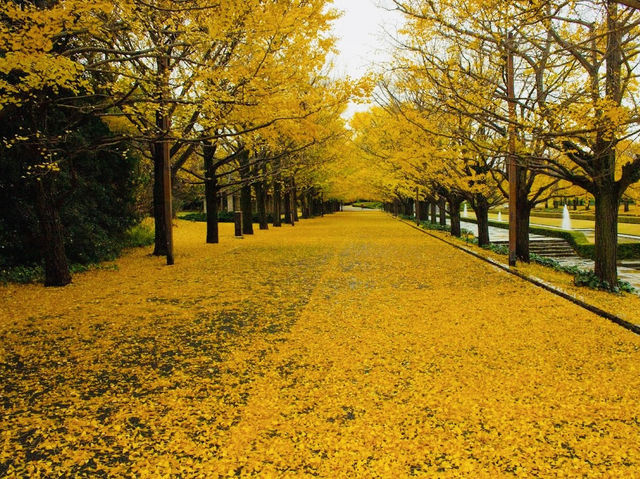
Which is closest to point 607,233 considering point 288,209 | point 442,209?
point 442,209

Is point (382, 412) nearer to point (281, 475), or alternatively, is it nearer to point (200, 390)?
point (281, 475)

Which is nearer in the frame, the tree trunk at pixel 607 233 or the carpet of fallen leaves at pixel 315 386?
the carpet of fallen leaves at pixel 315 386

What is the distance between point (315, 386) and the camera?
4.56 m

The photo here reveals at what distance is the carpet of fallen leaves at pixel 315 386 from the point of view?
10.7ft

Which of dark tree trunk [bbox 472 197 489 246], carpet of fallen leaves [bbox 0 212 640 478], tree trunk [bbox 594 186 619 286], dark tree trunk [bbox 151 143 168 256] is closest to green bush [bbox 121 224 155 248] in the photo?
dark tree trunk [bbox 151 143 168 256]

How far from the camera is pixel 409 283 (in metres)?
10.4

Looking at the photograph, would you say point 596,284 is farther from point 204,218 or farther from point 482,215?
point 204,218

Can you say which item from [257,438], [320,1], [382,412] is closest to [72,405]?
[257,438]

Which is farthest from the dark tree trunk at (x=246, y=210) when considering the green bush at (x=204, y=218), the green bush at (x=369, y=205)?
the green bush at (x=369, y=205)

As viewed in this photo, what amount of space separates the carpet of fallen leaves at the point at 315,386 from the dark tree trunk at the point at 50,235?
0.91 metres

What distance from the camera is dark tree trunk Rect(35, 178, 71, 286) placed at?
31.3 feet

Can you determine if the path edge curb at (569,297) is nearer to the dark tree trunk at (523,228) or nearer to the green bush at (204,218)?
the dark tree trunk at (523,228)

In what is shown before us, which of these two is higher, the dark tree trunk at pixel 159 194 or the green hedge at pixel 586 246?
the dark tree trunk at pixel 159 194

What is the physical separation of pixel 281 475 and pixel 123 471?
1.03 m
